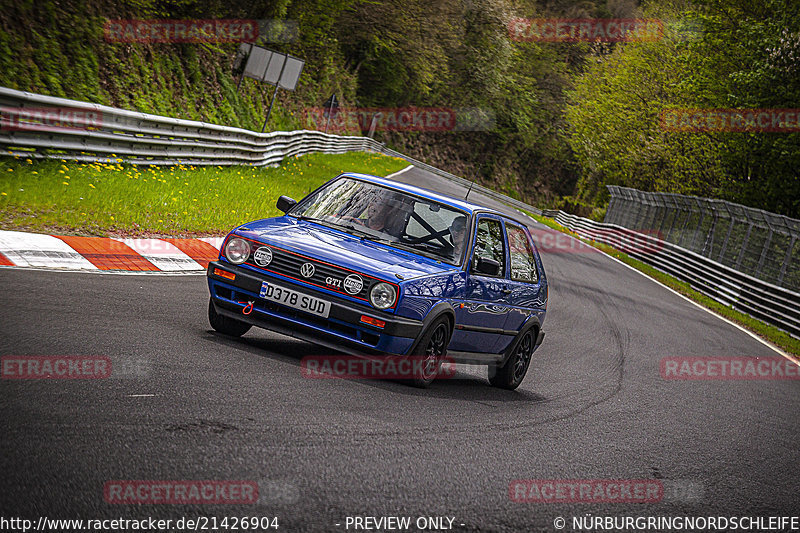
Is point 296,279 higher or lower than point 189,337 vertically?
higher

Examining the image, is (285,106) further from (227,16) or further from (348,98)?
(348,98)

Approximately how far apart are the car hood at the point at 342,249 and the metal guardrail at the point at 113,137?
6365 millimetres

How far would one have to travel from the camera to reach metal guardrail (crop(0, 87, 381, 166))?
1237 cm

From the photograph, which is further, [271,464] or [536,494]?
[536,494]

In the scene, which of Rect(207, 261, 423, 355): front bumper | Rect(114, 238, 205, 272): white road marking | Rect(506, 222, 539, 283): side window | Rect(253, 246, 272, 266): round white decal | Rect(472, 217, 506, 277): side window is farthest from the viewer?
Rect(114, 238, 205, 272): white road marking

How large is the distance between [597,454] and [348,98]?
189 feet

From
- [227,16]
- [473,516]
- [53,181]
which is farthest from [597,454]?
[227,16]

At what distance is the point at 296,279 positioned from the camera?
268 inches

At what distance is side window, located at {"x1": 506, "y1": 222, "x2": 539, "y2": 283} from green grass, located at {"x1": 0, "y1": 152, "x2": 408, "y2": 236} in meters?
4.97

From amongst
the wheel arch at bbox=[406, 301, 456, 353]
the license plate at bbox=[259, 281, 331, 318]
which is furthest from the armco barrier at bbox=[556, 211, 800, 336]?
the license plate at bbox=[259, 281, 331, 318]

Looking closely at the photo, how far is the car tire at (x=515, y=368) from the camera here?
862 cm

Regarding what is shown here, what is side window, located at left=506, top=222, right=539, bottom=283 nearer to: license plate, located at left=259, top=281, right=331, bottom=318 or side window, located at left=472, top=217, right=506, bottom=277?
side window, located at left=472, top=217, right=506, bottom=277

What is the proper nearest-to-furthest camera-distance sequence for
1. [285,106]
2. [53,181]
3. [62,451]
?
[62,451], [53,181], [285,106]

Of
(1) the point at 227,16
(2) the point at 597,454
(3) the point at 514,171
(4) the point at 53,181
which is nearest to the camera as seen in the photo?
(2) the point at 597,454
